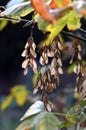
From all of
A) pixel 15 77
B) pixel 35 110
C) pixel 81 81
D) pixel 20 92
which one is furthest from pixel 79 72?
pixel 15 77

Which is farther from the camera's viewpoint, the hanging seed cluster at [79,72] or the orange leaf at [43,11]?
the hanging seed cluster at [79,72]

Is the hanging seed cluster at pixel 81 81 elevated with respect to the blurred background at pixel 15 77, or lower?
elevated

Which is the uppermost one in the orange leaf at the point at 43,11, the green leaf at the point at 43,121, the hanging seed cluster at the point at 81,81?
the orange leaf at the point at 43,11

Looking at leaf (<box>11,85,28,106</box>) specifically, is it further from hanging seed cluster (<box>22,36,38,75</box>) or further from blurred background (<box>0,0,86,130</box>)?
hanging seed cluster (<box>22,36,38,75</box>)

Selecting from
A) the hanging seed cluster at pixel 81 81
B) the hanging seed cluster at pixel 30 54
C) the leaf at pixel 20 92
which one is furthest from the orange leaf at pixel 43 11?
the leaf at pixel 20 92

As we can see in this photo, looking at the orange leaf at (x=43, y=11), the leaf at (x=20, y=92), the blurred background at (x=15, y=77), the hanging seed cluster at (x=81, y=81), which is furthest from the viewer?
the blurred background at (x=15, y=77)

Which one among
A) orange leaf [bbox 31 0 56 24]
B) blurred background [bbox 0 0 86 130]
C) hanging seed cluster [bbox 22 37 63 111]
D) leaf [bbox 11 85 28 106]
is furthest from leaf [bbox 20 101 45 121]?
leaf [bbox 11 85 28 106]

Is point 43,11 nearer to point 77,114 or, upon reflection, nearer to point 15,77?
point 77,114

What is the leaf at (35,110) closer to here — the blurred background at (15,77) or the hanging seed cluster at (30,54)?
the hanging seed cluster at (30,54)

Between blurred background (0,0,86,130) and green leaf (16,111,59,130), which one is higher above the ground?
green leaf (16,111,59,130)
